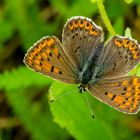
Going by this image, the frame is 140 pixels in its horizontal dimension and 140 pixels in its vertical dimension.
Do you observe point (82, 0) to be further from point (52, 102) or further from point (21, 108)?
point (52, 102)

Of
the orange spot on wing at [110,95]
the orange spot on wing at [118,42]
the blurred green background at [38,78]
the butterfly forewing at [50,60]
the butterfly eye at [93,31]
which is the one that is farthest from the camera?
the blurred green background at [38,78]

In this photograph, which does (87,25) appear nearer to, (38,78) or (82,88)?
(82,88)

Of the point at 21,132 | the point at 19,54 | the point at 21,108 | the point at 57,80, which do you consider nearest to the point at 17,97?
the point at 21,108

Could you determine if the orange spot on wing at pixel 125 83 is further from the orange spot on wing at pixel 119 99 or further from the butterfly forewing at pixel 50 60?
the butterfly forewing at pixel 50 60

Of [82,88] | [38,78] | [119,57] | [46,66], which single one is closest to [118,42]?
[119,57]

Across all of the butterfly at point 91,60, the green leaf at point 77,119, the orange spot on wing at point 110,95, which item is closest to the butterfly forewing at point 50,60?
the butterfly at point 91,60
